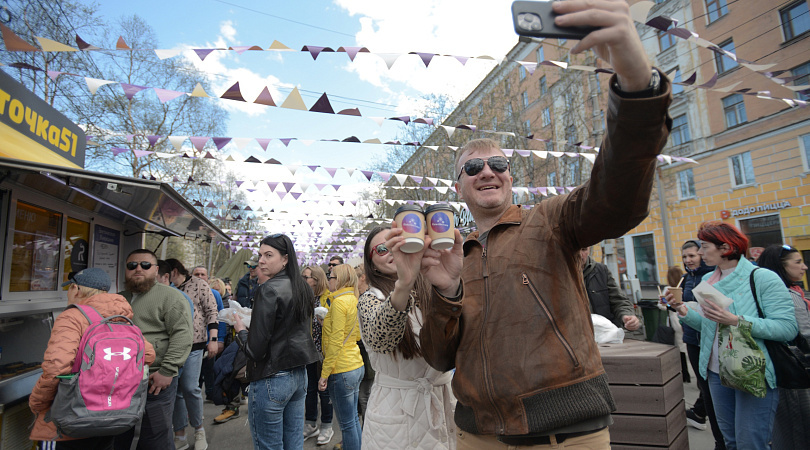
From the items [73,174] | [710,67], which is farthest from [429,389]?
[710,67]

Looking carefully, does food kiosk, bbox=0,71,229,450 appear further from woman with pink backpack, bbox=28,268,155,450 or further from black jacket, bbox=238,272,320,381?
black jacket, bbox=238,272,320,381

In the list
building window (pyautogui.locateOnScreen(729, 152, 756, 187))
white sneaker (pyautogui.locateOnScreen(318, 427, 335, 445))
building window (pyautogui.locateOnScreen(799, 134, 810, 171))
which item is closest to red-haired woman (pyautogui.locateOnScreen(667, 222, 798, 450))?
white sneaker (pyautogui.locateOnScreen(318, 427, 335, 445))

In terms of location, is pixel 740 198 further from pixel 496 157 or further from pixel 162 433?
pixel 162 433

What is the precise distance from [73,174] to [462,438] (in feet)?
10.5

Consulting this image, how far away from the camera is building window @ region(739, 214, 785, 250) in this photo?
13906 mm

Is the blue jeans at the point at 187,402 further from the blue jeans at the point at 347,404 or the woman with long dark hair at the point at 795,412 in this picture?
the woman with long dark hair at the point at 795,412

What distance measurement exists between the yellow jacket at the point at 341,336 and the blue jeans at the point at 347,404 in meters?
0.08

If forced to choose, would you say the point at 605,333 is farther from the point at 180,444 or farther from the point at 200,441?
the point at 180,444

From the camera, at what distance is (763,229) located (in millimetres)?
14359

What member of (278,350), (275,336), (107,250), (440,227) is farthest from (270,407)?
(107,250)

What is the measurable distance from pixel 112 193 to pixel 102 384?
1741mm

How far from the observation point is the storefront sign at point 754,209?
13691 mm

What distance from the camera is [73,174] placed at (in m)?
2.86

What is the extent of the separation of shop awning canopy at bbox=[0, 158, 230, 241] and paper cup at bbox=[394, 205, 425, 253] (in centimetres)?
277
